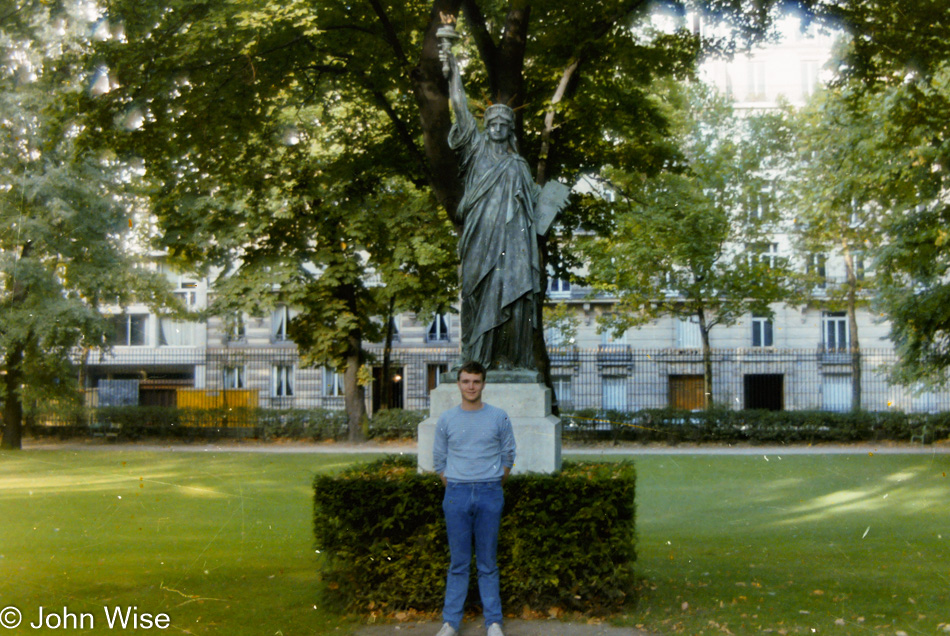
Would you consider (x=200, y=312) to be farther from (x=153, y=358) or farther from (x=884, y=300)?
(x=884, y=300)

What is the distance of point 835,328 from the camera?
3825 centimetres

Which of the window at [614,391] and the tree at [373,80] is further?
the window at [614,391]

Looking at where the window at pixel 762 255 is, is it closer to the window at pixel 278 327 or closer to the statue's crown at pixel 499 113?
the window at pixel 278 327

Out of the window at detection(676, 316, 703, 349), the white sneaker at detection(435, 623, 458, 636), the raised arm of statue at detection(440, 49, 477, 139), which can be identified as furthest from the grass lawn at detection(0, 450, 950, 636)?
the window at detection(676, 316, 703, 349)

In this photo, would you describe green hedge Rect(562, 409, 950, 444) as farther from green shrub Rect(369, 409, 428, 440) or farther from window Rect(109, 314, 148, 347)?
window Rect(109, 314, 148, 347)

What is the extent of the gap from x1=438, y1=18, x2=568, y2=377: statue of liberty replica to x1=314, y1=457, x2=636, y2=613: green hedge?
1257 millimetres

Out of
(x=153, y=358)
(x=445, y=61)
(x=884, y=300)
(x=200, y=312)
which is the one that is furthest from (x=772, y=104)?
(x=445, y=61)

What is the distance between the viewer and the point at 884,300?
26.6m

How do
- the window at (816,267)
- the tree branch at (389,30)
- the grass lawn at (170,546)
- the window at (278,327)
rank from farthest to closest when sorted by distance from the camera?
1. the window at (278,327)
2. the window at (816,267)
3. the tree branch at (389,30)
4. the grass lawn at (170,546)

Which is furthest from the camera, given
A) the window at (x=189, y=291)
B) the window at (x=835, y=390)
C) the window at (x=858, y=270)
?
the window at (x=835, y=390)

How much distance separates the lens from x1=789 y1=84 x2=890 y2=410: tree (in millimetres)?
19719

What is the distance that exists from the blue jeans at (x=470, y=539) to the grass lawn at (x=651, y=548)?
124 cm

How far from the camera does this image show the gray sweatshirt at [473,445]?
6.06m

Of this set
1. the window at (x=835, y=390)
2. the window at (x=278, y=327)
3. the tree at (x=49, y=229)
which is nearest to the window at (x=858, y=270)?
the window at (x=835, y=390)
